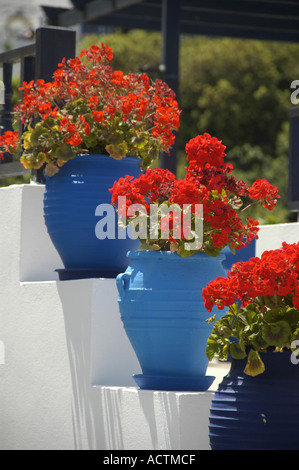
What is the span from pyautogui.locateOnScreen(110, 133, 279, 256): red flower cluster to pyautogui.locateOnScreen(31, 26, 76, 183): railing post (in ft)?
5.40

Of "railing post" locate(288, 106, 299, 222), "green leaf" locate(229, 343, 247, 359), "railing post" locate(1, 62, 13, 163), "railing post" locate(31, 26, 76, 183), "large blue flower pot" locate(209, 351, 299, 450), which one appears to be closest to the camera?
"large blue flower pot" locate(209, 351, 299, 450)

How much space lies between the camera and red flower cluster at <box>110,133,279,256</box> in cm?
394

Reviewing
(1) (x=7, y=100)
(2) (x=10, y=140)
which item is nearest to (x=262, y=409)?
(2) (x=10, y=140)

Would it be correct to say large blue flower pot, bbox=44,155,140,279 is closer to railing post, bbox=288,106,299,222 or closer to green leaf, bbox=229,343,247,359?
green leaf, bbox=229,343,247,359

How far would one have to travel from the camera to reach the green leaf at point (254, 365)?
133 inches

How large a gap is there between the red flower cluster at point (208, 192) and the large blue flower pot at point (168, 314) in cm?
11

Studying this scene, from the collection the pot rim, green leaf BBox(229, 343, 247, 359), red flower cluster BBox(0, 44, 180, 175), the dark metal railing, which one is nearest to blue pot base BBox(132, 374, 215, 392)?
the pot rim

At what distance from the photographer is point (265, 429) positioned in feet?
10.9

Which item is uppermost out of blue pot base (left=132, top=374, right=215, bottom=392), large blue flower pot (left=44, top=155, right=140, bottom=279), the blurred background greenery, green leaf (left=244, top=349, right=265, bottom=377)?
the blurred background greenery

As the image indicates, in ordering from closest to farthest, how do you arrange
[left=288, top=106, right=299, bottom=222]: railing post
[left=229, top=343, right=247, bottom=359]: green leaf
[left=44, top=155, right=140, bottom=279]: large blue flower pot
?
[left=229, top=343, right=247, bottom=359]: green leaf
[left=44, top=155, right=140, bottom=279]: large blue flower pot
[left=288, top=106, right=299, bottom=222]: railing post

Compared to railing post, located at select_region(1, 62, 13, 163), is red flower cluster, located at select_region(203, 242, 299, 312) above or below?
below

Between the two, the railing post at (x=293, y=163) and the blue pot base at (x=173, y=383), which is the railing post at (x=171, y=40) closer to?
the railing post at (x=293, y=163)

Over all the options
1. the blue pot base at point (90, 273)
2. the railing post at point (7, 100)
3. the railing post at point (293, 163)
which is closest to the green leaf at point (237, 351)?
the blue pot base at point (90, 273)

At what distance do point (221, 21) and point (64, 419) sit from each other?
930 cm
